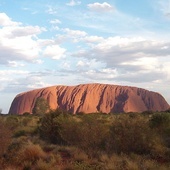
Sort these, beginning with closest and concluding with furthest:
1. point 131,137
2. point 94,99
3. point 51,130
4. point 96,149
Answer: point 131,137, point 96,149, point 51,130, point 94,99

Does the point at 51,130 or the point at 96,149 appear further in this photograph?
the point at 51,130

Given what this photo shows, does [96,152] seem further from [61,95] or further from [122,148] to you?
[61,95]

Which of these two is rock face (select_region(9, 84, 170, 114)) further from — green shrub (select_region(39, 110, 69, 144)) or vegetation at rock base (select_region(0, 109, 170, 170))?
vegetation at rock base (select_region(0, 109, 170, 170))

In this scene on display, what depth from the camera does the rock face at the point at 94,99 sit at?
10800cm

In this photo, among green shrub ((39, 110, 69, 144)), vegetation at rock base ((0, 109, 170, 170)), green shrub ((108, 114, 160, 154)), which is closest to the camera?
vegetation at rock base ((0, 109, 170, 170))

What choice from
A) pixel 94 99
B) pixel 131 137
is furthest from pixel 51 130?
pixel 94 99

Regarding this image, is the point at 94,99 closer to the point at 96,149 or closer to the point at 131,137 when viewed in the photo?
the point at 96,149

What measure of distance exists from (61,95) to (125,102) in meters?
23.1

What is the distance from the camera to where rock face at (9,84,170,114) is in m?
108

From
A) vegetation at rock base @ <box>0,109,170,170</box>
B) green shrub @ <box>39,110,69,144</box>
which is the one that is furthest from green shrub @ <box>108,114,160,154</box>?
green shrub @ <box>39,110,69,144</box>

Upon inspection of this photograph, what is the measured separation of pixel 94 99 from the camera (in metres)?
111

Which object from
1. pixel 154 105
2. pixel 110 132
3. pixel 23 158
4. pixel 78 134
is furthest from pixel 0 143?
pixel 154 105

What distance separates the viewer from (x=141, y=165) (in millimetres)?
12445

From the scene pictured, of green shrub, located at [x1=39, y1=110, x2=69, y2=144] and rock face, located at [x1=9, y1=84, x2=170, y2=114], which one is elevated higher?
rock face, located at [x1=9, y1=84, x2=170, y2=114]
